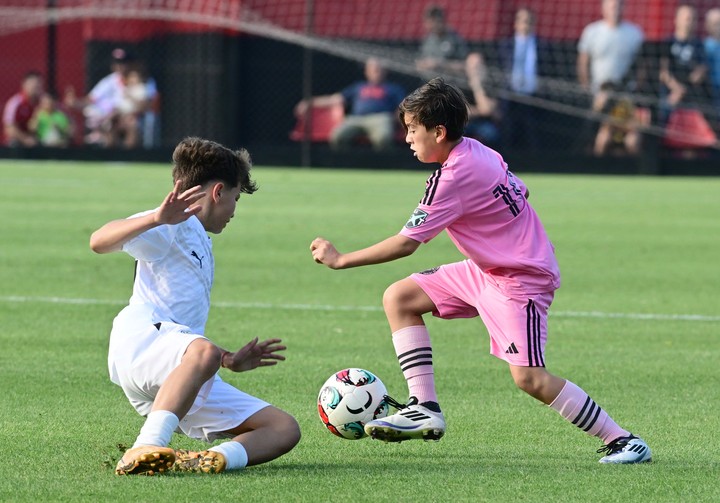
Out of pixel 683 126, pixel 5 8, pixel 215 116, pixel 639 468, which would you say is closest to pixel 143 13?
pixel 215 116

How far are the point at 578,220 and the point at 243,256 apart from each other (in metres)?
4.60

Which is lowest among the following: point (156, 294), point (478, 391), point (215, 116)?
point (215, 116)

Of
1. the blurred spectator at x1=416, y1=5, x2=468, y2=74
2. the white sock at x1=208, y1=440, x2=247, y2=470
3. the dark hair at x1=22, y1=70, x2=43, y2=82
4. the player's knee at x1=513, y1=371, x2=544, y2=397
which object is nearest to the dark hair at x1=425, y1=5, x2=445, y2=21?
the blurred spectator at x1=416, y1=5, x2=468, y2=74

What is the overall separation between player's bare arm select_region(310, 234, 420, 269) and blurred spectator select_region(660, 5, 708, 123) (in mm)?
17126

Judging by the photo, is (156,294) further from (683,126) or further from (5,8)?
(5,8)

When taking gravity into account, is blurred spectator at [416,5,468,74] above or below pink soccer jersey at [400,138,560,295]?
below

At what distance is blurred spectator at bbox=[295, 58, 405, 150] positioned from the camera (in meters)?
22.5

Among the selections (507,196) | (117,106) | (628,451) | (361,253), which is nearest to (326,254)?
(361,253)

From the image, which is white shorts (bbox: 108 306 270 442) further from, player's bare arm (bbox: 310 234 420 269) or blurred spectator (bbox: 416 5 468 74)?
blurred spectator (bbox: 416 5 468 74)

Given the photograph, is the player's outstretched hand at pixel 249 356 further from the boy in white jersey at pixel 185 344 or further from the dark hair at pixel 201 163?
the dark hair at pixel 201 163

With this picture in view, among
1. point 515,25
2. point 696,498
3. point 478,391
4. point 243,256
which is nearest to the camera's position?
point 696,498

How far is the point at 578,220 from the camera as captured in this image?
49.6ft

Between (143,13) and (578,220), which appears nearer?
(578,220)

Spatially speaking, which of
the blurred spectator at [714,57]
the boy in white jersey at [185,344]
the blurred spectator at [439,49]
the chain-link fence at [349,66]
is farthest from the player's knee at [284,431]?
the blurred spectator at [714,57]
